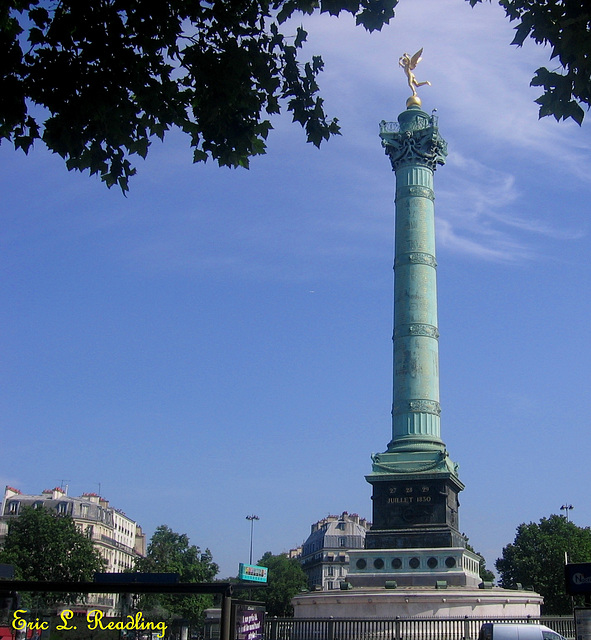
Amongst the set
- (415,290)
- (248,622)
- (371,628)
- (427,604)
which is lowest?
(248,622)

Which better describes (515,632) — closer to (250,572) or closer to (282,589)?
(250,572)

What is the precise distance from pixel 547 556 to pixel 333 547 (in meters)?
42.6

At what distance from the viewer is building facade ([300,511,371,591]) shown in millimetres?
101062

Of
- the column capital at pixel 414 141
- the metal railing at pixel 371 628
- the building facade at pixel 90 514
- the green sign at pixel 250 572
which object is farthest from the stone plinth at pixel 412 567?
the building facade at pixel 90 514

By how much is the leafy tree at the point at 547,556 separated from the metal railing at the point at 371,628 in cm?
3455

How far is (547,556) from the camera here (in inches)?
2532

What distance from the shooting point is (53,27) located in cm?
970

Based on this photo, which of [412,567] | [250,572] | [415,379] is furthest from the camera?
[415,379]

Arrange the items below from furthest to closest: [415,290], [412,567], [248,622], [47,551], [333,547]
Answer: [333,547], [47,551], [415,290], [412,567], [248,622]

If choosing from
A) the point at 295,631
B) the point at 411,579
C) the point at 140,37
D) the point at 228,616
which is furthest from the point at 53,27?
the point at 411,579

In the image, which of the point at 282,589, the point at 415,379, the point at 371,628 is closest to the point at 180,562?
the point at 282,589

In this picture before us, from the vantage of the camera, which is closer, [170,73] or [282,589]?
[170,73]

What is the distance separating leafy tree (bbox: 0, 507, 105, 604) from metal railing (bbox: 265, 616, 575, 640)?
103 ft

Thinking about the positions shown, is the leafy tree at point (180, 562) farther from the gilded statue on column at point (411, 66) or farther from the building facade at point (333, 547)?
the gilded statue on column at point (411, 66)
